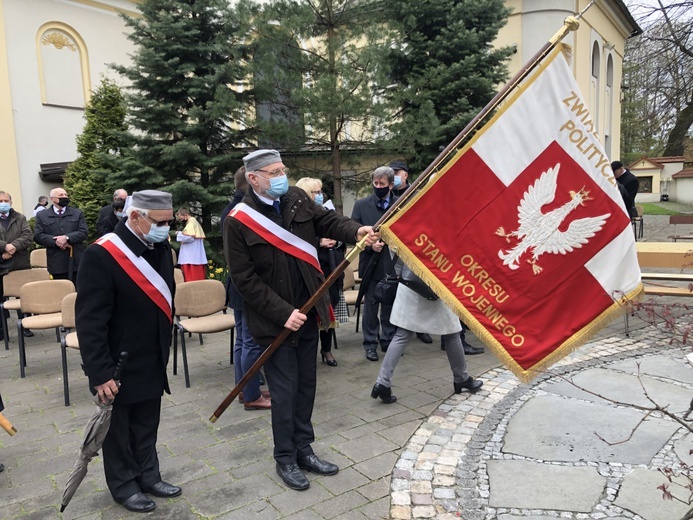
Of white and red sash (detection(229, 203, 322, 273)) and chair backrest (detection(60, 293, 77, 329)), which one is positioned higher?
white and red sash (detection(229, 203, 322, 273))

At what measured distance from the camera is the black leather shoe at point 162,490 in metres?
3.45

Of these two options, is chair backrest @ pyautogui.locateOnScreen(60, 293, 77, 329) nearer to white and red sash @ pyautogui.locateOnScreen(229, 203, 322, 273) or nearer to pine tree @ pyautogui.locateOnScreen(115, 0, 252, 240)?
white and red sash @ pyautogui.locateOnScreen(229, 203, 322, 273)

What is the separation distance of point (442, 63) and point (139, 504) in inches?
437

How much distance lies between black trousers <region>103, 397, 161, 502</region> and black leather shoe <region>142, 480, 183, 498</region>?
0.10 ft

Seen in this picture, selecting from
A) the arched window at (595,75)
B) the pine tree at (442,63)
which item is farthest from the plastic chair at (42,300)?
the arched window at (595,75)

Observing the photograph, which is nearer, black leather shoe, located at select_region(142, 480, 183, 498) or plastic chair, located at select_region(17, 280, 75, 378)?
black leather shoe, located at select_region(142, 480, 183, 498)

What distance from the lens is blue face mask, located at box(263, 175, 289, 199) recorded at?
3.45m


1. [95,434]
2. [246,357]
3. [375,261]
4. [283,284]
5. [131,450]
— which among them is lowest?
[131,450]

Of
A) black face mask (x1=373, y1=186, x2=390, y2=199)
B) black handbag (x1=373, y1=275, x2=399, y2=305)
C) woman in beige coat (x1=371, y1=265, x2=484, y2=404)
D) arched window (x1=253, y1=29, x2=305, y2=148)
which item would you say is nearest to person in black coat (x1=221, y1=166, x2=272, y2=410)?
woman in beige coat (x1=371, y1=265, x2=484, y2=404)

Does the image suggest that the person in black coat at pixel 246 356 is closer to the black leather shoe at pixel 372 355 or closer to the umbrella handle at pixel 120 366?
the black leather shoe at pixel 372 355

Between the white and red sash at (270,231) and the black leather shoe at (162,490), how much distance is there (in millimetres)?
1628

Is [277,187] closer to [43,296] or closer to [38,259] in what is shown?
[43,296]

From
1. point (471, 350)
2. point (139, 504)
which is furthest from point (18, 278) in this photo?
point (471, 350)

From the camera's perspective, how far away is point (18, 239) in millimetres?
7574
